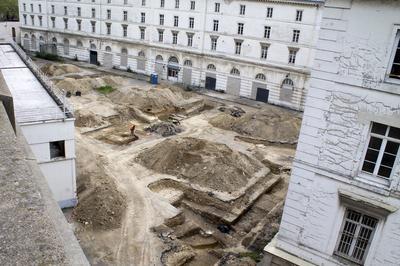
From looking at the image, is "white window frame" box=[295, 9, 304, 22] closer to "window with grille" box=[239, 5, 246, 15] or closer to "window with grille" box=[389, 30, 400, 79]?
"window with grille" box=[239, 5, 246, 15]

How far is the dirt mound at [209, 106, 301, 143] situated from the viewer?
34625 millimetres

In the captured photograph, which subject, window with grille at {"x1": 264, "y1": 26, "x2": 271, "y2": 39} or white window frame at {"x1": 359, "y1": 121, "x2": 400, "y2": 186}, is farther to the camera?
window with grille at {"x1": 264, "y1": 26, "x2": 271, "y2": 39}

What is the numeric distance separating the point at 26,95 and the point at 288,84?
31540 millimetres

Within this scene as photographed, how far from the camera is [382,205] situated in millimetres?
11180

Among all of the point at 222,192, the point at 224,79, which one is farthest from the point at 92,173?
the point at 224,79

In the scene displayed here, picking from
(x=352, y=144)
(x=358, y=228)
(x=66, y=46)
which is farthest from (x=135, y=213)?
(x=66, y=46)

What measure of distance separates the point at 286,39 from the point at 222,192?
27.3 m

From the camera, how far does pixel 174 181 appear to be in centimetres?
2466

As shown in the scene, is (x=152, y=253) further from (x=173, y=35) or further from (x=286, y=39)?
(x=173, y=35)

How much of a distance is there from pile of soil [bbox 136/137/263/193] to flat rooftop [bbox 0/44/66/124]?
8.23 m

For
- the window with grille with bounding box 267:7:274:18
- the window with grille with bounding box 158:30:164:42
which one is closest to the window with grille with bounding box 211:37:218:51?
the window with grille with bounding box 267:7:274:18

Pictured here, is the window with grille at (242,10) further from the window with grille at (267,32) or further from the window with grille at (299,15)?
the window with grille at (299,15)

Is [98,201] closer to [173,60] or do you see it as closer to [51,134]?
[51,134]

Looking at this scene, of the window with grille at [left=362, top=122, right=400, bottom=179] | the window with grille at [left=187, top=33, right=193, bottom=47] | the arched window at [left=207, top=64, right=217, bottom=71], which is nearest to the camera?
the window with grille at [left=362, top=122, right=400, bottom=179]
